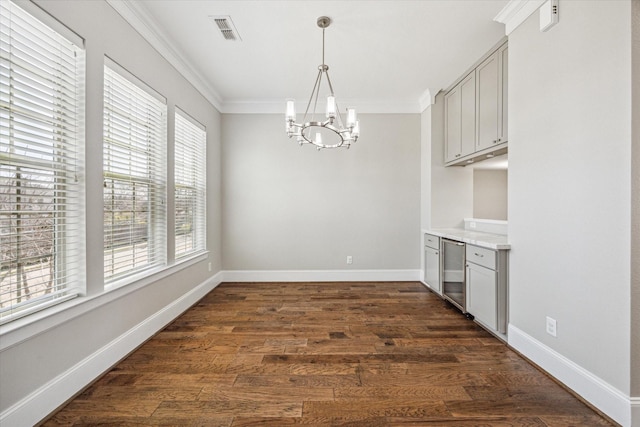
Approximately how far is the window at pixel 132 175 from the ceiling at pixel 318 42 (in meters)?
0.57

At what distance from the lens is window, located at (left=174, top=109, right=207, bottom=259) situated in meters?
3.32

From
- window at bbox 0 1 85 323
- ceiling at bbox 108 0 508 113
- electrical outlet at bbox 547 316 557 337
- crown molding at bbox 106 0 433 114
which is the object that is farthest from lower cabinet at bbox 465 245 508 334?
window at bbox 0 1 85 323

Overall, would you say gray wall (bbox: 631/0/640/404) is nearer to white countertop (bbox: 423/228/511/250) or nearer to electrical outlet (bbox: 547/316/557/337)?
electrical outlet (bbox: 547/316/557/337)

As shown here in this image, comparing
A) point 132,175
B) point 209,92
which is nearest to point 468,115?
point 209,92

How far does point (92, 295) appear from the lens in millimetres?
1975

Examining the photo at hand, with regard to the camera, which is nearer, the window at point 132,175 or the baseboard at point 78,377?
the baseboard at point 78,377

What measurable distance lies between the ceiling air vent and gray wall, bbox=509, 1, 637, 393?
2.49 meters

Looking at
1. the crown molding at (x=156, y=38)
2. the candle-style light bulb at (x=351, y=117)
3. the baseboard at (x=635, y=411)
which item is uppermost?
the crown molding at (x=156, y=38)

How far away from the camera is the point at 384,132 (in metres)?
4.59

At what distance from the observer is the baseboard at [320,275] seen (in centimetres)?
462

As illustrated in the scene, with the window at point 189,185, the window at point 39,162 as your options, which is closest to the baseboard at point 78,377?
the window at point 39,162

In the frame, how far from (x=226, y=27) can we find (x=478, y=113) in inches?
110

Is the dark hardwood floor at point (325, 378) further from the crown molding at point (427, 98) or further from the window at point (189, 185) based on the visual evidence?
the crown molding at point (427, 98)

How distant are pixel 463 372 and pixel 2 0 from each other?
3.53 m
